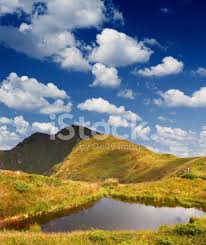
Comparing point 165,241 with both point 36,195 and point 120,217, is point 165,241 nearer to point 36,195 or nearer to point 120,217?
point 120,217

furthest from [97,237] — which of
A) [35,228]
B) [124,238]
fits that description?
[35,228]

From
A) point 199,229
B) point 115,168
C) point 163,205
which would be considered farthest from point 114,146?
point 199,229

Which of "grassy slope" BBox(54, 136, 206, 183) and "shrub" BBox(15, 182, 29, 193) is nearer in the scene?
"shrub" BBox(15, 182, 29, 193)

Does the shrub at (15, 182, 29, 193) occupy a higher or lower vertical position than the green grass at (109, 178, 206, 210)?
higher

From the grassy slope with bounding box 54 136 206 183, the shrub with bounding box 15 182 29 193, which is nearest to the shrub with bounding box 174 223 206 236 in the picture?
the shrub with bounding box 15 182 29 193

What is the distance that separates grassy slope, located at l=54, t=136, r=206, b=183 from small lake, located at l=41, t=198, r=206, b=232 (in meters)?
42.1

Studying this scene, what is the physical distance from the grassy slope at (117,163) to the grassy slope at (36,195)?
4111cm

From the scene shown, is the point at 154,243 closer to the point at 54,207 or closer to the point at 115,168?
the point at 54,207

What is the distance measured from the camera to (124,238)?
89.2 feet

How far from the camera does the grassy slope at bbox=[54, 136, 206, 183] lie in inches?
4218

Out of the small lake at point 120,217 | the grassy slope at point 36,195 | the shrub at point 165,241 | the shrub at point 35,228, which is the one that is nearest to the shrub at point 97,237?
the shrub at point 165,241

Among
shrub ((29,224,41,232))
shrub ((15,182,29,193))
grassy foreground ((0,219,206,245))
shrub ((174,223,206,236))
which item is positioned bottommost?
shrub ((29,224,41,232))

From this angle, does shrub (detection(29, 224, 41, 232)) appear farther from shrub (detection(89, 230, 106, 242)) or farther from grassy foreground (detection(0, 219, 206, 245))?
shrub (detection(89, 230, 106, 242))

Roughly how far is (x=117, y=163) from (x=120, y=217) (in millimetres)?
99399
